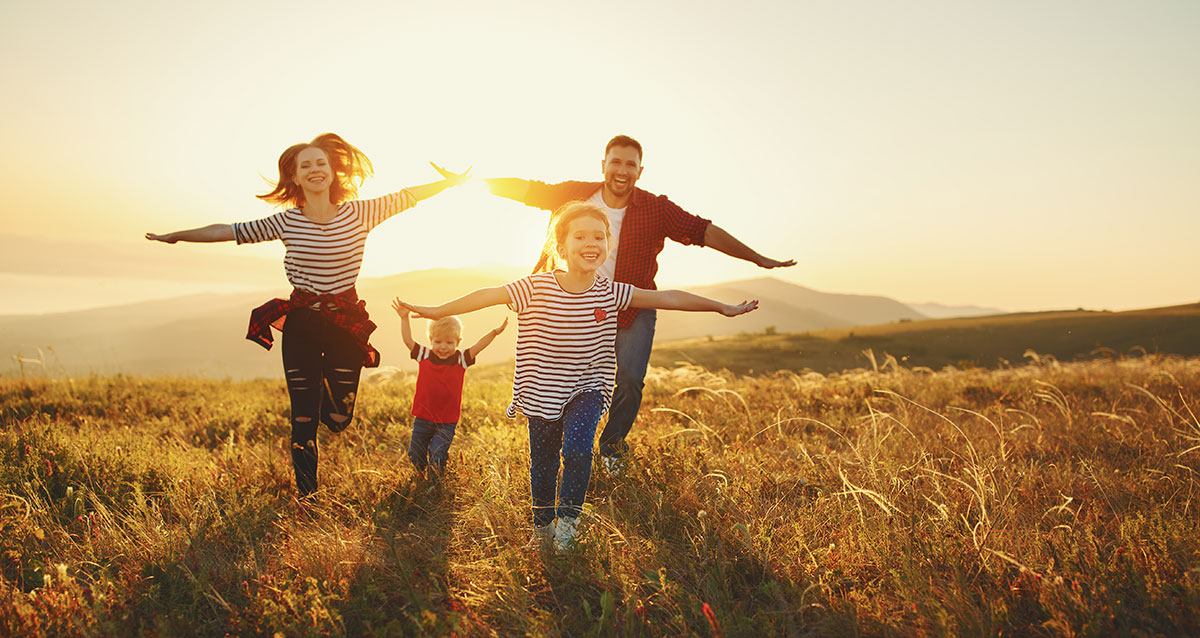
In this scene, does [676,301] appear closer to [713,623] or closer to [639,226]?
[639,226]

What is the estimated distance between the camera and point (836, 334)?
46344mm

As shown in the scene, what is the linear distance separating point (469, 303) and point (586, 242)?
2.63ft

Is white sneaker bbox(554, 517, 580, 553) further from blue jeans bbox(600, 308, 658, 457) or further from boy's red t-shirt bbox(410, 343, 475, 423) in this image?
boy's red t-shirt bbox(410, 343, 475, 423)

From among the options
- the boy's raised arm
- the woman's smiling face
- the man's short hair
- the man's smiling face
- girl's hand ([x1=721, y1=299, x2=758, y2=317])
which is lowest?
the boy's raised arm

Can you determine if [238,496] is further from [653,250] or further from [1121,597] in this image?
[1121,597]

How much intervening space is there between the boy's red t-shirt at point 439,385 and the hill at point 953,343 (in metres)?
27.0

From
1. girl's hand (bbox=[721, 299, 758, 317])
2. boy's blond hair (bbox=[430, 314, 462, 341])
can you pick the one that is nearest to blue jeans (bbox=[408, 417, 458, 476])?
boy's blond hair (bbox=[430, 314, 462, 341])

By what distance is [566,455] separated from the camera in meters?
3.68

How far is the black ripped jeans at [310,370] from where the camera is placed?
4.50 meters

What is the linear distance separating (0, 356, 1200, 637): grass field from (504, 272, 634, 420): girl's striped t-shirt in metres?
0.73

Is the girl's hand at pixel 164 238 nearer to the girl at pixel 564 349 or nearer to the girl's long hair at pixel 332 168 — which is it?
the girl's long hair at pixel 332 168

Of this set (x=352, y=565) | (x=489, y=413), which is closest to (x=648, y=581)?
(x=352, y=565)

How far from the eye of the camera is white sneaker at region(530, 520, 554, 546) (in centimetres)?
336

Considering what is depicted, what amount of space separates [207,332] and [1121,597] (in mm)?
183361
